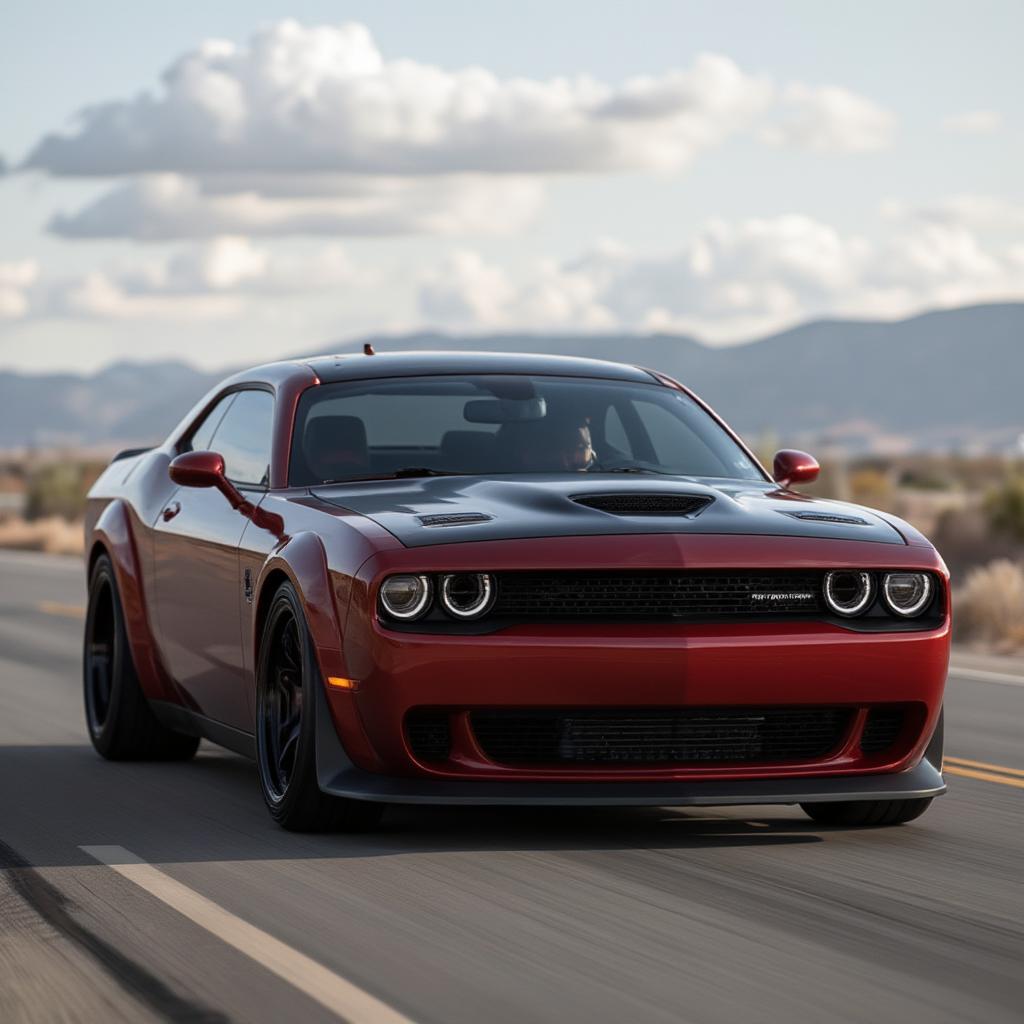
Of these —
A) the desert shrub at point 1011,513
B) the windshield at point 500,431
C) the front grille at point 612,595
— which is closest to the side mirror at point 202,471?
the windshield at point 500,431

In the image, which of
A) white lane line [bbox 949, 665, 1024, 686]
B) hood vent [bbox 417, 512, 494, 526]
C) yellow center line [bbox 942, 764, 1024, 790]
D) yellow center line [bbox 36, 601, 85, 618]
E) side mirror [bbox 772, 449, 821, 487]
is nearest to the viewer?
hood vent [bbox 417, 512, 494, 526]

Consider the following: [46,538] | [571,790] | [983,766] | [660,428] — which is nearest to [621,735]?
[571,790]

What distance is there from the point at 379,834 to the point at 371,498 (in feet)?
3.60

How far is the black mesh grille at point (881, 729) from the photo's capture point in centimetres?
707

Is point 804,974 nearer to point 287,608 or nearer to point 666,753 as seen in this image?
point 666,753

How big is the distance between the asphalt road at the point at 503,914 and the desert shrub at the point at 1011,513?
74.0 ft

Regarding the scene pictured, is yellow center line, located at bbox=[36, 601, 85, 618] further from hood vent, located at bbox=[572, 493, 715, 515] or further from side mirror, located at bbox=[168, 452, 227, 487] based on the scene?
hood vent, located at bbox=[572, 493, 715, 515]

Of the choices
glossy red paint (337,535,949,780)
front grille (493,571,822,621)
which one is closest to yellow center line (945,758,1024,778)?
glossy red paint (337,535,949,780)

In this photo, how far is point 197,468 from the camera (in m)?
8.09

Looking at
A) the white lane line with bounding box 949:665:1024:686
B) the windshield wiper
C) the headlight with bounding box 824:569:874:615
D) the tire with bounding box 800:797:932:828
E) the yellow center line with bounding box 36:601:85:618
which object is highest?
the windshield wiper

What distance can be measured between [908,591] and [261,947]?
8.37 ft

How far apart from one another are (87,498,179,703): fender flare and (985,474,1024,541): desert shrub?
2217cm

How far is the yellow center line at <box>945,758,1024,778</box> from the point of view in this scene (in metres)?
9.47

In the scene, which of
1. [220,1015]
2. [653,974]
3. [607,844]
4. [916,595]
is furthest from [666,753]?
[220,1015]
